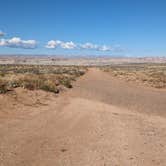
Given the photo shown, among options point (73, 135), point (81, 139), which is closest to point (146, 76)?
point (73, 135)

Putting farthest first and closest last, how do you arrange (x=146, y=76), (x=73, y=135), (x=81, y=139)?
(x=146, y=76), (x=73, y=135), (x=81, y=139)

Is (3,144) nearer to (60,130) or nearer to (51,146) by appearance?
(51,146)

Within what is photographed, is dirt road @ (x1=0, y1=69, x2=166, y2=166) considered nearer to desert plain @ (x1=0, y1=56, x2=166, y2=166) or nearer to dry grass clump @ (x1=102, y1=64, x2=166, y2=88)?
desert plain @ (x1=0, y1=56, x2=166, y2=166)

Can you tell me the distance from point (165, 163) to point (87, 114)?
244 inches

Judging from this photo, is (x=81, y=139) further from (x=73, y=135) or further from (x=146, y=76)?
(x=146, y=76)

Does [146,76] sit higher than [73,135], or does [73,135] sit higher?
[146,76]

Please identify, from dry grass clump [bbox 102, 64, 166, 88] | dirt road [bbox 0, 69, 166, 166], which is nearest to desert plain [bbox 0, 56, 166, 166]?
dirt road [bbox 0, 69, 166, 166]

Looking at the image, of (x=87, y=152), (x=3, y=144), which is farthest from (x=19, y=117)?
(x=87, y=152)

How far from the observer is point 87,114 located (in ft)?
42.0

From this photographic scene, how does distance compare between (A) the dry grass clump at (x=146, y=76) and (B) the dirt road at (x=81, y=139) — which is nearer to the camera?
(B) the dirt road at (x=81, y=139)

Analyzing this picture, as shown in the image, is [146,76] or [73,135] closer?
[73,135]

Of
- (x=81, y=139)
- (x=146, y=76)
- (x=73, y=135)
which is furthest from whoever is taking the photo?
(x=146, y=76)

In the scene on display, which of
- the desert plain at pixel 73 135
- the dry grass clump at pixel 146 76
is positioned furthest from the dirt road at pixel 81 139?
the dry grass clump at pixel 146 76

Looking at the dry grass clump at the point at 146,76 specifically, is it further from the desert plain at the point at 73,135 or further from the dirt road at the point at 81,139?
the dirt road at the point at 81,139
